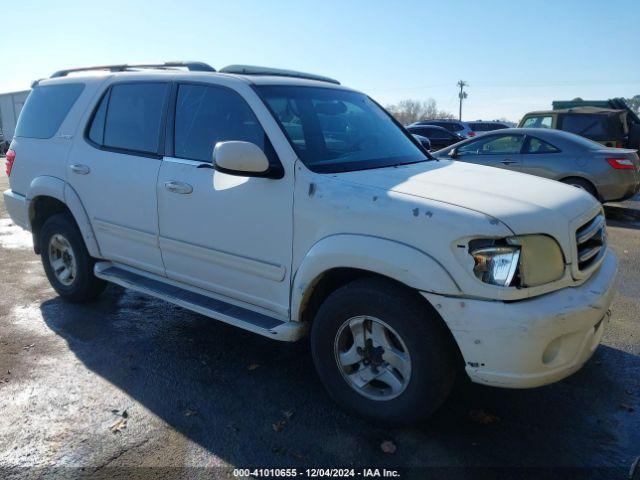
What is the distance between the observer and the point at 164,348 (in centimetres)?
423

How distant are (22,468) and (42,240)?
112 inches

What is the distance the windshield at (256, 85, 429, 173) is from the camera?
11.4ft

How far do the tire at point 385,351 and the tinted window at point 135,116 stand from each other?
1.98 metres

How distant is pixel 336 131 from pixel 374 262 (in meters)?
1.28

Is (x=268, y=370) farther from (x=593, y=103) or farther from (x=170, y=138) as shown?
(x=593, y=103)

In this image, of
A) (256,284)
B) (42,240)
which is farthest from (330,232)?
(42,240)

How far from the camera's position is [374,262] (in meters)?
2.86

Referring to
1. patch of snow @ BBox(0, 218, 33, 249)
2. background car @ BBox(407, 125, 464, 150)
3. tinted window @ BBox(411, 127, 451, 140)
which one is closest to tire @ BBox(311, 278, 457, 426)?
patch of snow @ BBox(0, 218, 33, 249)

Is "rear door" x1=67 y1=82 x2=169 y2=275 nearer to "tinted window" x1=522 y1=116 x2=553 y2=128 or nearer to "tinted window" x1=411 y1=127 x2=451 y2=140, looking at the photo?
"tinted window" x1=522 y1=116 x2=553 y2=128

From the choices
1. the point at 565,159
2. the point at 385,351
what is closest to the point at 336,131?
the point at 385,351

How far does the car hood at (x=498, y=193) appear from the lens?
9.02ft

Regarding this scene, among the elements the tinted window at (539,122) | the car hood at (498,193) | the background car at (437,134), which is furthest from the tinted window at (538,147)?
the background car at (437,134)

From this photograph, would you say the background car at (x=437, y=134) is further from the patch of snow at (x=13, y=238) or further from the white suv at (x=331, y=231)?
the white suv at (x=331, y=231)

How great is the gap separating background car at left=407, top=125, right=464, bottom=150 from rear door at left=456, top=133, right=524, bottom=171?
10418 mm
